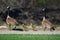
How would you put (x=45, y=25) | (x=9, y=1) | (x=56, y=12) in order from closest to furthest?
(x=45, y=25) → (x=9, y=1) → (x=56, y=12)

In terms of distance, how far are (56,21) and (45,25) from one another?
4.24 metres

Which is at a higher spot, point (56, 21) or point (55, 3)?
point (55, 3)

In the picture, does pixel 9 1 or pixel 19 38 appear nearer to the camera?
pixel 19 38

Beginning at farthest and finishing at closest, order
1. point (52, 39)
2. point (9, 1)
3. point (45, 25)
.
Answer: point (9, 1)
point (45, 25)
point (52, 39)

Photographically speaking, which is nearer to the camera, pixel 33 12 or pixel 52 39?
pixel 52 39

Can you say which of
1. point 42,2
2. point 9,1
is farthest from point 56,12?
point 9,1

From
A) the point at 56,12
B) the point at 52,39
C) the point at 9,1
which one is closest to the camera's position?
the point at 52,39

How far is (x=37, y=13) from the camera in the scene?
20.5m

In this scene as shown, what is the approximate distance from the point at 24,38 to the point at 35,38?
49 cm

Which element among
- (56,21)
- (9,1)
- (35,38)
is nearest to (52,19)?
(56,21)

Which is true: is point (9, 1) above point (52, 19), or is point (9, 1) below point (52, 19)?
above

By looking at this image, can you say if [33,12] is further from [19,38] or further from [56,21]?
[19,38]

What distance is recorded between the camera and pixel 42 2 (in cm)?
1964

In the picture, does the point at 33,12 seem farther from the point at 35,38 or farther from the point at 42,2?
the point at 35,38
